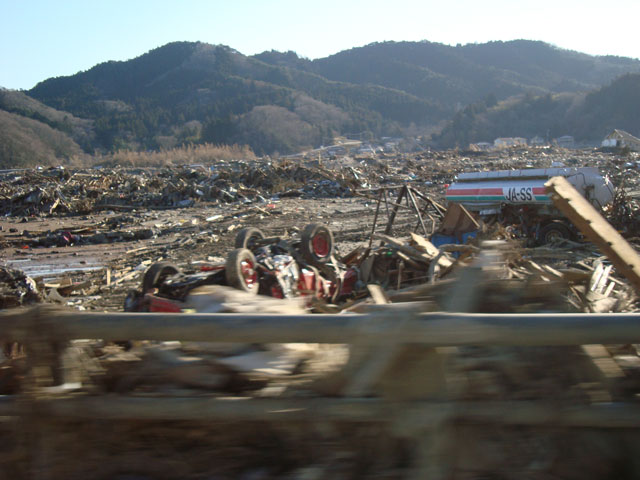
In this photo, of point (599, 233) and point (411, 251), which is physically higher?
point (599, 233)

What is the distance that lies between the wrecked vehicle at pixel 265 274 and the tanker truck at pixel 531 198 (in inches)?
233

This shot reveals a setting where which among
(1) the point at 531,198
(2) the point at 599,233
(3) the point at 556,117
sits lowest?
(1) the point at 531,198

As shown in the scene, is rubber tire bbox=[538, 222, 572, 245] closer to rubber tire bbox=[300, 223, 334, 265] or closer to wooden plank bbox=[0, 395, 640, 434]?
rubber tire bbox=[300, 223, 334, 265]

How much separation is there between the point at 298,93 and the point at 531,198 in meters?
105

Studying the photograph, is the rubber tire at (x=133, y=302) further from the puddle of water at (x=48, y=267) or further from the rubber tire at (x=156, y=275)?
the puddle of water at (x=48, y=267)

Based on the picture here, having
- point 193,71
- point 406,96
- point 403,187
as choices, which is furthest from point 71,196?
point 193,71

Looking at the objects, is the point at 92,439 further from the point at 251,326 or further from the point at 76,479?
A: the point at 251,326

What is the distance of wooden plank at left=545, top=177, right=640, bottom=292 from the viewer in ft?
8.34

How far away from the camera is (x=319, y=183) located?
22953 mm

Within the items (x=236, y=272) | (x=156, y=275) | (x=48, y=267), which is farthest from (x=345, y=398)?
(x=48, y=267)

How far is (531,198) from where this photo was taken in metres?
10.9

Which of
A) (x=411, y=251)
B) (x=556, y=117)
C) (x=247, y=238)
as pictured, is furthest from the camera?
(x=556, y=117)

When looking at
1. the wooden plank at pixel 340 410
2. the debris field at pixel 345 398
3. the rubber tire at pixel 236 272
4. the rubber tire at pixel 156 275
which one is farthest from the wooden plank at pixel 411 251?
A: the wooden plank at pixel 340 410

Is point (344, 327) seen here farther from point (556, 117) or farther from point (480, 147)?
point (556, 117)
